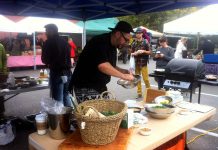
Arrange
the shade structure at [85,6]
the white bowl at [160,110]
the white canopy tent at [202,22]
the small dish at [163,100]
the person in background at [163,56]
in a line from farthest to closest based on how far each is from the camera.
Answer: the white canopy tent at [202,22], the person in background at [163,56], the shade structure at [85,6], the small dish at [163,100], the white bowl at [160,110]

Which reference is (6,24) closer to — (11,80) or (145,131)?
(11,80)

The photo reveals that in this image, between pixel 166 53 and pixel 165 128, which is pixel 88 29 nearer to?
pixel 166 53

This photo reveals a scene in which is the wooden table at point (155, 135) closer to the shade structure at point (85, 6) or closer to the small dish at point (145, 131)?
the small dish at point (145, 131)

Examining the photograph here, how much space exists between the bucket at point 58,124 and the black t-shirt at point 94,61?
0.70 meters

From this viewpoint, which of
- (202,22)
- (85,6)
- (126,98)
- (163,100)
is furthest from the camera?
(202,22)

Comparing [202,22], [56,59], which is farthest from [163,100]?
[202,22]

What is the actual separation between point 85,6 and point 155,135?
152 inches

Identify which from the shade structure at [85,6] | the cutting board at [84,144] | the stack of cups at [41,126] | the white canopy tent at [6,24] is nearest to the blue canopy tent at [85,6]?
the shade structure at [85,6]

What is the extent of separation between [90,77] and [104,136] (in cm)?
98

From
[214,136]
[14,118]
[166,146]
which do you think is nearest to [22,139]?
[14,118]

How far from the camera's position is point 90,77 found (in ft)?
8.24

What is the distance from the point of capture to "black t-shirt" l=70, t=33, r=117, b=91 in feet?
7.79

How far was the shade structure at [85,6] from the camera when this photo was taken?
4.49 m

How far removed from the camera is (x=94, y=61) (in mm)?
2393
